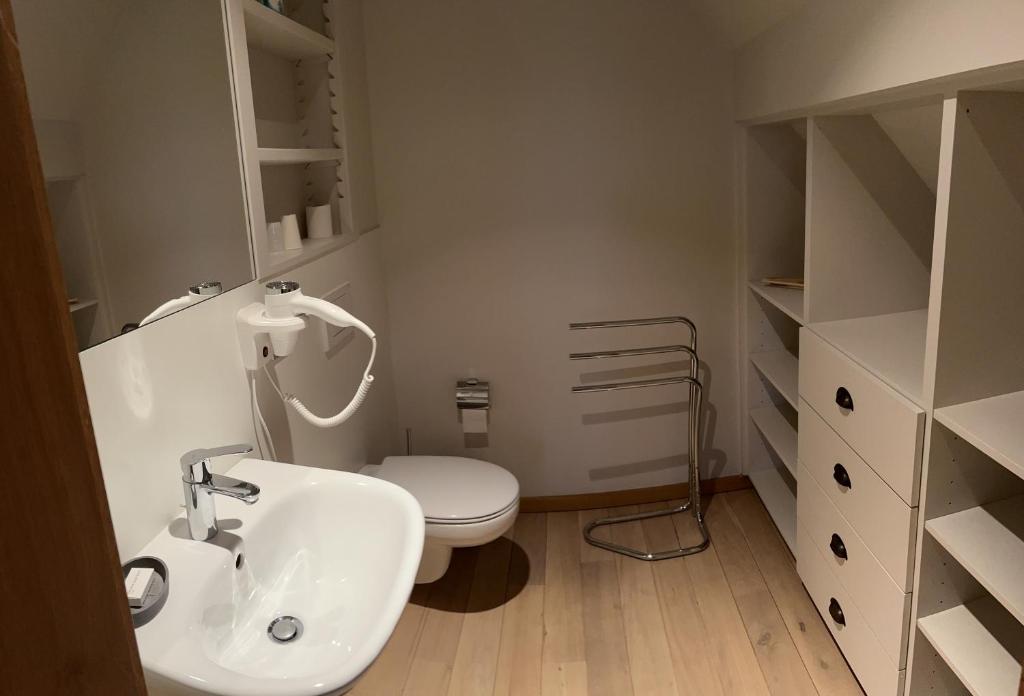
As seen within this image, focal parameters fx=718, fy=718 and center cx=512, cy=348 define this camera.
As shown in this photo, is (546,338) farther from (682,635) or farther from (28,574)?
(28,574)

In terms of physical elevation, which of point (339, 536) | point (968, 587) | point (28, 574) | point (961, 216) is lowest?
point (968, 587)

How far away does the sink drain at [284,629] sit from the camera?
123 centimetres

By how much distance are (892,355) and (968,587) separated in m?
0.56

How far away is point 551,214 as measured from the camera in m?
2.73

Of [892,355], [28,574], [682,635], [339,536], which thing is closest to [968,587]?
[892,355]

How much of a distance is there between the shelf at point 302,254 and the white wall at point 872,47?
1.39 meters

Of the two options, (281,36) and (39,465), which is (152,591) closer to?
(39,465)

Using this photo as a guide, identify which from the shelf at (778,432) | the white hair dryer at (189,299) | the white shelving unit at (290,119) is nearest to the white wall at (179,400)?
the white hair dryer at (189,299)

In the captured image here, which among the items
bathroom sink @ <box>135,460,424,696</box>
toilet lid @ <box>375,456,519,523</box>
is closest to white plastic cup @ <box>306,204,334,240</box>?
toilet lid @ <box>375,456,519,523</box>

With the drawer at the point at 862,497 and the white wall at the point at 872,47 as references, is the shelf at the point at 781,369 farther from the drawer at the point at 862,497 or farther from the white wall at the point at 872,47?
the white wall at the point at 872,47

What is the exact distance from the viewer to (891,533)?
5.47 ft

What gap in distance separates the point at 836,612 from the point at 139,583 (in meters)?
1.82

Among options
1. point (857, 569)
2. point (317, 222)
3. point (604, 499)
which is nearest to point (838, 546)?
point (857, 569)

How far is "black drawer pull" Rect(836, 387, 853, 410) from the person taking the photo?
184 centimetres
